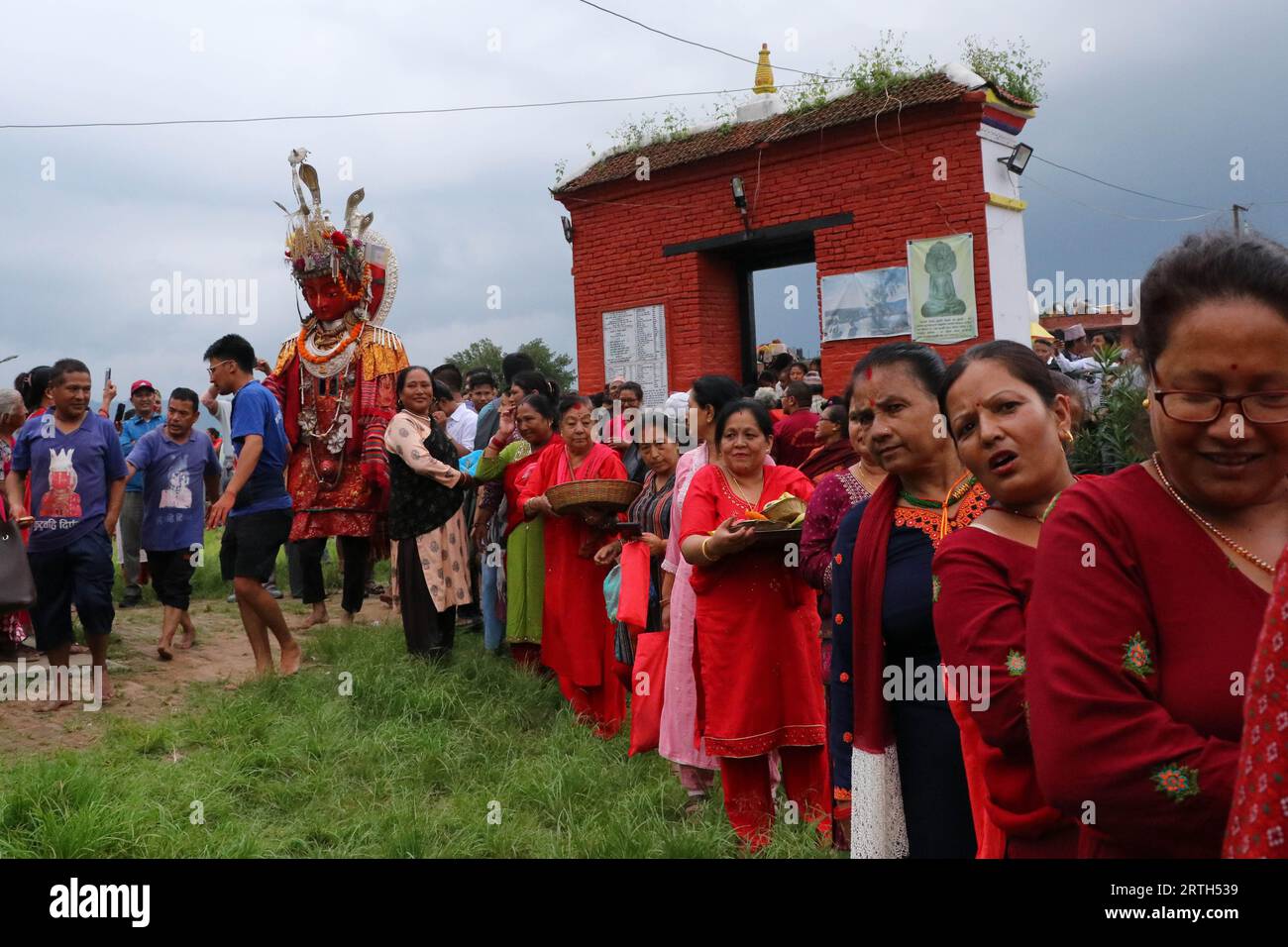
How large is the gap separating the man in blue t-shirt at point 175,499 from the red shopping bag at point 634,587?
3.54 m

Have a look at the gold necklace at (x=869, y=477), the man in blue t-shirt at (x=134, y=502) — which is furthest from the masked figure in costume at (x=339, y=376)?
the gold necklace at (x=869, y=477)

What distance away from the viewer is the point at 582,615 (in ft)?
19.1

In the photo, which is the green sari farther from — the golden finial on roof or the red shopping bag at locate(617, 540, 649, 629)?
the golden finial on roof

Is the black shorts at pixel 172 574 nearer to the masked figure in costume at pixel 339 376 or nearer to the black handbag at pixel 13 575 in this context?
the masked figure in costume at pixel 339 376

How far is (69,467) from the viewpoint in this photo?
5.92 metres

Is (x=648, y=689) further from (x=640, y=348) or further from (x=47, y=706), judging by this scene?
(x=640, y=348)

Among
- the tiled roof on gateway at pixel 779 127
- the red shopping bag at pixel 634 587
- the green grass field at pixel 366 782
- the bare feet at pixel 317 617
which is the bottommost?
the green grass field at pixel 366 782

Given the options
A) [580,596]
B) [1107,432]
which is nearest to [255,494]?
[580,596]

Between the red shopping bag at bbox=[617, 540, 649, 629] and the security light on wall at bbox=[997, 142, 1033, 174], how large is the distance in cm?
711

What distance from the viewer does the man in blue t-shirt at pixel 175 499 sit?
23.3 feet

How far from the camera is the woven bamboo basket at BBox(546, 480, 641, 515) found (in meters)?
5.44

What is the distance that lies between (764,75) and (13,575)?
9.80 metres
